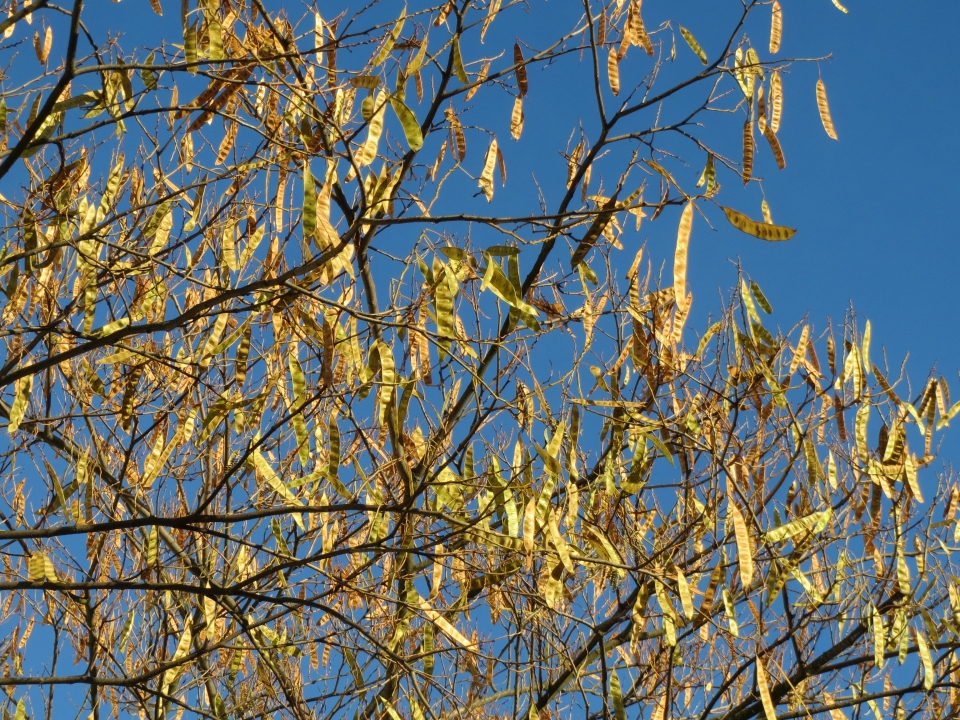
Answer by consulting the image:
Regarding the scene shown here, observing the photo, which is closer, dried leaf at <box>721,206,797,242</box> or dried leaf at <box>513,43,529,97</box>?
dried leaf at <box>721,206,797,242</box>

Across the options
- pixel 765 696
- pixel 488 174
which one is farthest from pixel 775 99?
pixel 765 696

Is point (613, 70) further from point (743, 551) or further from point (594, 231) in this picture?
point (743, 551)

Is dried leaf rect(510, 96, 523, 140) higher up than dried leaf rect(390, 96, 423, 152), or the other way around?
dried leaf rect(510, 96, 523, 140)

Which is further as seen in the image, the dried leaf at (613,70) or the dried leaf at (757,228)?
the dried leaf at (613,70)

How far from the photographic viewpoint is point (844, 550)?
12.2 ft

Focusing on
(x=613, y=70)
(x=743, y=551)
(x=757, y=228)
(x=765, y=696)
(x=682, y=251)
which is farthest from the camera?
(x=613, y=70)

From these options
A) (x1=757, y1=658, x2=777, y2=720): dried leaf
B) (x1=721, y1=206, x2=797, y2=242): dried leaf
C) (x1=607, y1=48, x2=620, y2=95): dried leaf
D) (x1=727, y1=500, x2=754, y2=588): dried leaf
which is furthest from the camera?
(x1=607, y1=48, x2=620, y2=95): dried leaf

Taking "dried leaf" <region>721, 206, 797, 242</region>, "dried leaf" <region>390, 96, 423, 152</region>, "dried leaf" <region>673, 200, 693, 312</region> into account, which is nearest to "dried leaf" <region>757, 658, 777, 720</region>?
"dried leaf" <region>673, 200, 693, 312</region>

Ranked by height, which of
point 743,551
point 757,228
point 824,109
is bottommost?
point 743,551

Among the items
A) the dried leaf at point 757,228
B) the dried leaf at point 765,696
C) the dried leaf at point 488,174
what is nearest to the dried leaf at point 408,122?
the dried leaf at point 757,228

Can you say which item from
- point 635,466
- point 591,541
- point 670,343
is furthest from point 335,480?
point 670,343

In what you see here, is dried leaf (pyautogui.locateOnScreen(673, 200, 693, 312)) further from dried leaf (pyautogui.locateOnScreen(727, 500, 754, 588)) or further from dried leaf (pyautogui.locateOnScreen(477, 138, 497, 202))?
dried leaf (pyautogui.locateOnScreen(477, 138, 497, 202))

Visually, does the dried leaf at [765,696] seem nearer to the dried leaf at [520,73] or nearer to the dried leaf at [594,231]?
the dried leaf at [594,231]

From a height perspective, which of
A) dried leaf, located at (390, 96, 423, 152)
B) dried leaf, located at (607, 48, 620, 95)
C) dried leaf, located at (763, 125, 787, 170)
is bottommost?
dried leaf, located at (390, 96, 423, 152)
